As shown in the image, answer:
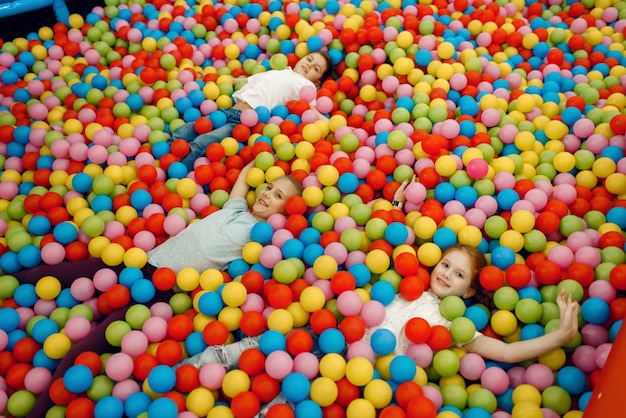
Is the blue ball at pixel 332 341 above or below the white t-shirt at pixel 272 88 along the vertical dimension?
below

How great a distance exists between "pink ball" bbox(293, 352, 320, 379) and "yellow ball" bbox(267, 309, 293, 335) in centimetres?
11

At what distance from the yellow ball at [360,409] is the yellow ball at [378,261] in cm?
46

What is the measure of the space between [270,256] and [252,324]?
0.27m

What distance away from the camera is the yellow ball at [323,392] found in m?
1.36

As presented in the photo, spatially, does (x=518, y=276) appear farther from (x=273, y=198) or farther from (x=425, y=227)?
(x=273, y=198)

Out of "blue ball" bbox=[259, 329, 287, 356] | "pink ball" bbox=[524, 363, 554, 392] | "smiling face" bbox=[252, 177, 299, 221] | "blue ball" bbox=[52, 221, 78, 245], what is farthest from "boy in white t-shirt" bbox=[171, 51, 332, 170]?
"pink ball" bbox=[524, 363, 554, 392]

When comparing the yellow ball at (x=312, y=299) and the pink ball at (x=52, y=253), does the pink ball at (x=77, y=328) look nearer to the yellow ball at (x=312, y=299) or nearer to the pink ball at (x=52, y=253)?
the pink ball at (x=52, y=253)

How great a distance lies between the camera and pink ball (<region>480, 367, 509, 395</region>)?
1426 mm

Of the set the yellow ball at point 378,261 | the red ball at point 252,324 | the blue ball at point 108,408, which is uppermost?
the yellow ball at point 378,261

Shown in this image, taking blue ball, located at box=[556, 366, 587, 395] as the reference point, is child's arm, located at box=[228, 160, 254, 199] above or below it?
below

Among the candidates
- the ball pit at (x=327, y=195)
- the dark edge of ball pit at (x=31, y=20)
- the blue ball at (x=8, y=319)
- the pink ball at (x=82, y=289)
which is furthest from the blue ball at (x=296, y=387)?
the dark edge of ball pit at (x=31, y=20)

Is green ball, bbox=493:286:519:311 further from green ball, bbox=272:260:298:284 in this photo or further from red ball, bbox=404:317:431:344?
green ball, bbox=272:260:298:284

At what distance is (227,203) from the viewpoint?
1.98 meters

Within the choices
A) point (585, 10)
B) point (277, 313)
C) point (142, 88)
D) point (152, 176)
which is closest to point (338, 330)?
point (277, 313)
